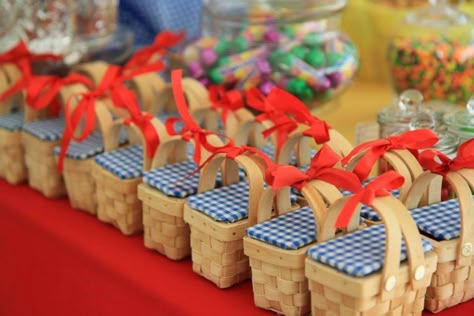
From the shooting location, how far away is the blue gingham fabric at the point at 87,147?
3.15 feet

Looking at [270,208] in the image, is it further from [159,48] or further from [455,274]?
[159,48]

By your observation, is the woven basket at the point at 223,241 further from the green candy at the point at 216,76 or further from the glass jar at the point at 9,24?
the glass jar at the point at 9,24

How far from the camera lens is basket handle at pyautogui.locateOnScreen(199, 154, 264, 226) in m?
0.74

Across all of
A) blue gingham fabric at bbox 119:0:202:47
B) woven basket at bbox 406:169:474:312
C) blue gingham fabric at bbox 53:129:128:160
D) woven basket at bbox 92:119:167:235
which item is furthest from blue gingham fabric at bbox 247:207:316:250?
blue gingham fabric at bbox 119:0:202:47

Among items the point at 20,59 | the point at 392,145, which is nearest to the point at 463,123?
the point at 392,145

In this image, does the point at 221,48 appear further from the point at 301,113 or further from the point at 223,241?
the point at 223,241

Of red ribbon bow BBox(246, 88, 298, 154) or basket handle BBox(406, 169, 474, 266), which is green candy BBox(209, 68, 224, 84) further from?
basket handle BBox(406, 169, 474, 266)

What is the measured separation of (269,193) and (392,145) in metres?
0.13

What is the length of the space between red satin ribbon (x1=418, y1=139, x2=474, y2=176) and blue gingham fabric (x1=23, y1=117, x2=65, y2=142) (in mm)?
478

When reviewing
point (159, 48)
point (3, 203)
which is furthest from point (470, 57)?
point (3, 203)

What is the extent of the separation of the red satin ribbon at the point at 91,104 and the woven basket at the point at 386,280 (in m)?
0.34

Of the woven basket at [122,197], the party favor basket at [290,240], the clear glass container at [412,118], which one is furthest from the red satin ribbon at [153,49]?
the party favor basket at [290,240]

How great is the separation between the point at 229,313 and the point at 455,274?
20cm

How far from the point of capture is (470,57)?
1165 millimetres
